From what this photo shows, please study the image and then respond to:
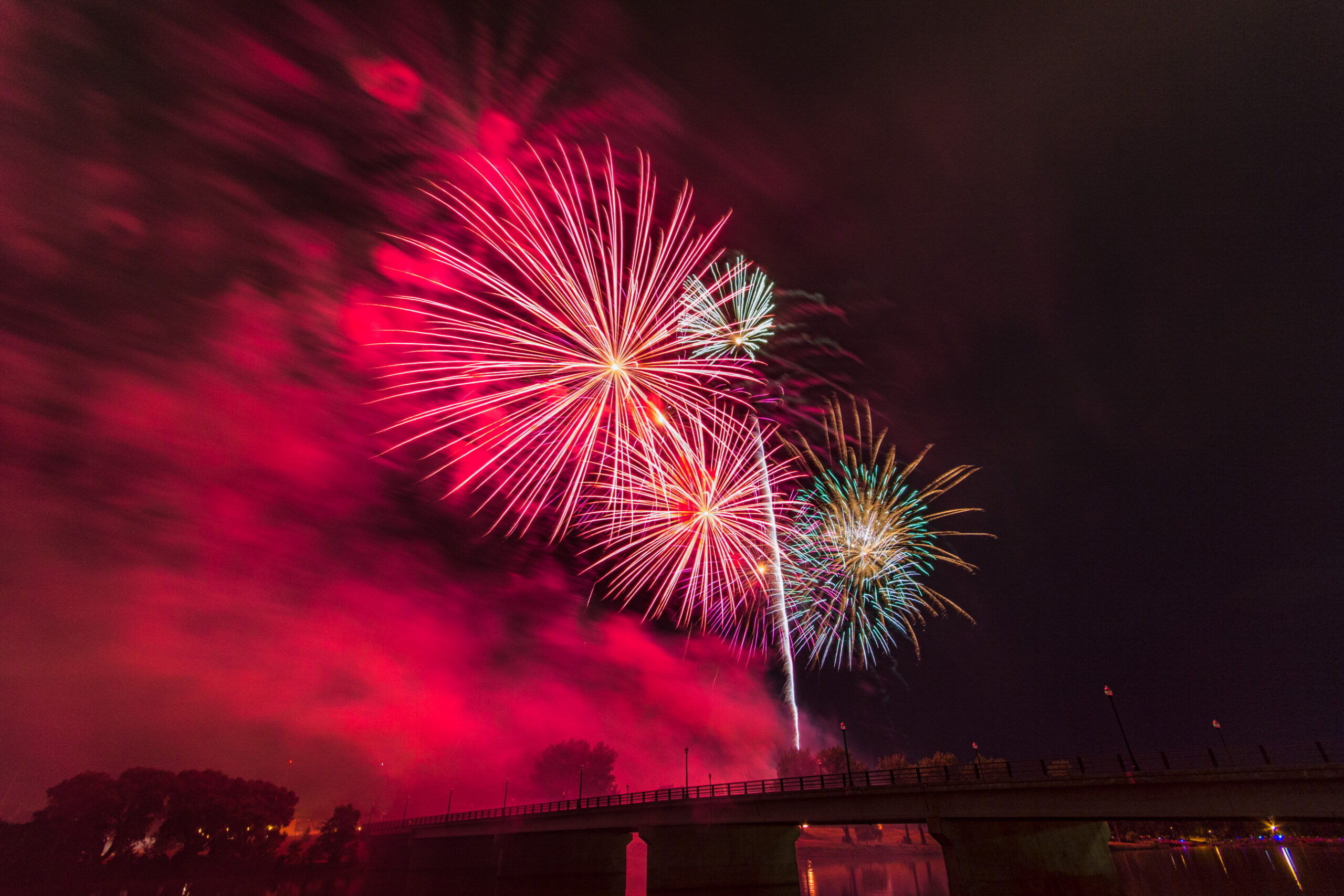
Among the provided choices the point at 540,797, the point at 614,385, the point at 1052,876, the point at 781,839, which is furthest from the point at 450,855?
the point at 614,385

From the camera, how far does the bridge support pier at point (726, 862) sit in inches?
1655

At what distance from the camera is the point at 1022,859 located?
90.8ft

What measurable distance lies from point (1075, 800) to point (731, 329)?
79.6 ft

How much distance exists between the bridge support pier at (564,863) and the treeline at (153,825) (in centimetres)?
3115

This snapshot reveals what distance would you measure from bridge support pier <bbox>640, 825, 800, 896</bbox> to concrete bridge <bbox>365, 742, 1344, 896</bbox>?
0.08m

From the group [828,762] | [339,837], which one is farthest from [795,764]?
[339,837]

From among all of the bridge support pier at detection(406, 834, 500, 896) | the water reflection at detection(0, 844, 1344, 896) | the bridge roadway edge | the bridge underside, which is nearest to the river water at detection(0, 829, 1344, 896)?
the water reflection at detection(0, 844, 1344, 896)

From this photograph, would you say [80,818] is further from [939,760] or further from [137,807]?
[939,760]


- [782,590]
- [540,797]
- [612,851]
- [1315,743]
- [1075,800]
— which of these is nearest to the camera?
[1315,743]

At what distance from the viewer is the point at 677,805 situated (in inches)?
1714

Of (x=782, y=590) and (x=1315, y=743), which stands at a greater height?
(x=782, y=590)

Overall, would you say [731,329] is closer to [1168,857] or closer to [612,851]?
[612,851]

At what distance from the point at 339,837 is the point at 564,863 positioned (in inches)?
1600

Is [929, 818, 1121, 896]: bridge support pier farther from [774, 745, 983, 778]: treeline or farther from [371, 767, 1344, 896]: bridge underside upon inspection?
[774, 745, 983, 778]: treeline
